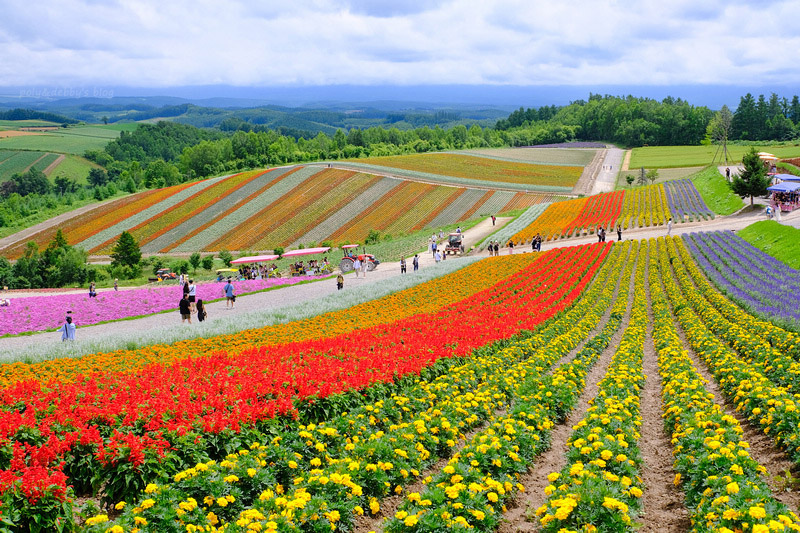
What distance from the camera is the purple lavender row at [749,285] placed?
2150 cm

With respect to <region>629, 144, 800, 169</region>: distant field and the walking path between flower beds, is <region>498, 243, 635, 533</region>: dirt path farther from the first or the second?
<region>629, 144, 800, 169</region>: distant field

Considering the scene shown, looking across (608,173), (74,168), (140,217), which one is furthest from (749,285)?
(74,168)

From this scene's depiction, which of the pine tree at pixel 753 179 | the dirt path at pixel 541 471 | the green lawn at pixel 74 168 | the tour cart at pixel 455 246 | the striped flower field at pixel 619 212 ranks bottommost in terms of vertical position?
the tour cart at pixel 455 246

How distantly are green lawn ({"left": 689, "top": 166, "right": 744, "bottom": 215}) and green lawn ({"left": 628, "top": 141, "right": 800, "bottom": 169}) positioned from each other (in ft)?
76.6

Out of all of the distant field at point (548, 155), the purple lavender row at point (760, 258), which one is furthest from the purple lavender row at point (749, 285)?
the distant field at point (548, 155)

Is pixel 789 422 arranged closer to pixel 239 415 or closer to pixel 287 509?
pixel 287 509

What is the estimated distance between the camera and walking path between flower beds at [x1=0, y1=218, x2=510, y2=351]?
81.6ft

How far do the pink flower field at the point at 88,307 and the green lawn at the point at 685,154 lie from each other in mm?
96061

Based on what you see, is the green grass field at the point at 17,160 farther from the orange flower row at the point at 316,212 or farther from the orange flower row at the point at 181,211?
the orange flower row at the point at 316,212

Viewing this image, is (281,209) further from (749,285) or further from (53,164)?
(53,164)

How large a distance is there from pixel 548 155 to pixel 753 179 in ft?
243

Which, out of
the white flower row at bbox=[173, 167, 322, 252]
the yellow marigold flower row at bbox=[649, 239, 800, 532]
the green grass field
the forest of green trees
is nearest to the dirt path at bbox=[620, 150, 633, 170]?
the forest of green trees

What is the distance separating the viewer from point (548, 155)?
417 ft

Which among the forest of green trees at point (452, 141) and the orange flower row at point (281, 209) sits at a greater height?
the forest of green trees at point (452, 141)
